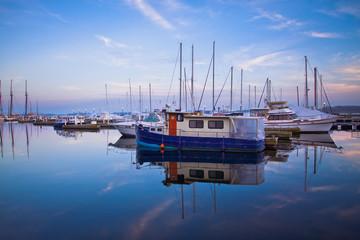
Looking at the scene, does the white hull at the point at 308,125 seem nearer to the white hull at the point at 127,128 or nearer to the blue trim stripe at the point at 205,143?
the blue trim stripe at the point at 205,143

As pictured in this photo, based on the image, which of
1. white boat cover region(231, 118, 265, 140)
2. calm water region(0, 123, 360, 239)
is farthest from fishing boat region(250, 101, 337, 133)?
calm water region(0, 123, 360, 239)

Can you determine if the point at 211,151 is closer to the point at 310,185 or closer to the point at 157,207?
the point at 310,185

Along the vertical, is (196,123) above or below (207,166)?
above

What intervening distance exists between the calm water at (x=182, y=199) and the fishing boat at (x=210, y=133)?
91.3 inches

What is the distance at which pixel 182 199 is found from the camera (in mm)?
9578

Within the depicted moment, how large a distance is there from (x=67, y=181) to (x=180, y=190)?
6.05m

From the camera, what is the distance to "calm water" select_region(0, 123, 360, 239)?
695cm

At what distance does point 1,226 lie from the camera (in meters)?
7.25

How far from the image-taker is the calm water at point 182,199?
6.95 m

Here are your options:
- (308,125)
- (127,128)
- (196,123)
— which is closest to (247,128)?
(196,123)

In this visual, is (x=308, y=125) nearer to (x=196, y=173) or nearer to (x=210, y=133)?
(x=210, y=133)

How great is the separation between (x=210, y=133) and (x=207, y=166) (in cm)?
507

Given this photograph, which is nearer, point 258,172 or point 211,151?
point 258,172

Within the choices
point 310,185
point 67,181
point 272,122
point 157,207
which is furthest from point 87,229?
point 272,122
